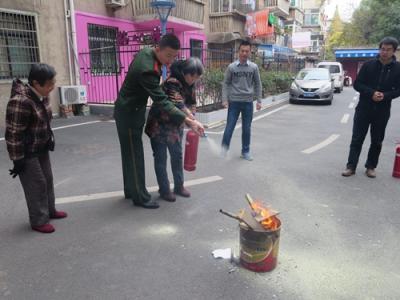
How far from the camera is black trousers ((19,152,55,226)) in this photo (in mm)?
3172

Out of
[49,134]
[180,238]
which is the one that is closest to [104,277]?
[180,238]

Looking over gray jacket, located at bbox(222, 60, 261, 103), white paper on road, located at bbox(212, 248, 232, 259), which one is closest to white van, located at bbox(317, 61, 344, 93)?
gray jacket, located at bbox(222, 60, 261, 103)

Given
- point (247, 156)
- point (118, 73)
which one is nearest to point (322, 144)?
point (247, 156)

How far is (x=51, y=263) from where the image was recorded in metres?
2.88

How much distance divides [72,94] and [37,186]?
7.36 meters

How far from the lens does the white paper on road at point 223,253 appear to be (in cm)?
297

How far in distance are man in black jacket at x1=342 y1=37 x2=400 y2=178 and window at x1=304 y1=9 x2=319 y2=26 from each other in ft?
194

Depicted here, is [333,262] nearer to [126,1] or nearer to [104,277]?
[104,277]

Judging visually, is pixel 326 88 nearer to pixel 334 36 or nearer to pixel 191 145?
pixel 191 145

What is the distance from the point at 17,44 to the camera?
29.5 feet

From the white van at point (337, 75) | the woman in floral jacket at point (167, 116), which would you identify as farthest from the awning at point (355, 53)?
the woman in floral jacket at point (167, 116)

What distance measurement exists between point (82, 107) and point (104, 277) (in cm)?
857

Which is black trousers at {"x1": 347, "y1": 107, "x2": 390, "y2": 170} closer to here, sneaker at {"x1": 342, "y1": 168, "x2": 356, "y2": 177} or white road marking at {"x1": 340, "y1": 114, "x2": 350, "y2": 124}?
sneaker at {"x1": 342, "y1": 168, "x2": 356, "y2": 177}

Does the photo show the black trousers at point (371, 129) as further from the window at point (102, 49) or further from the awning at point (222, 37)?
the awning at point (222, 37)
